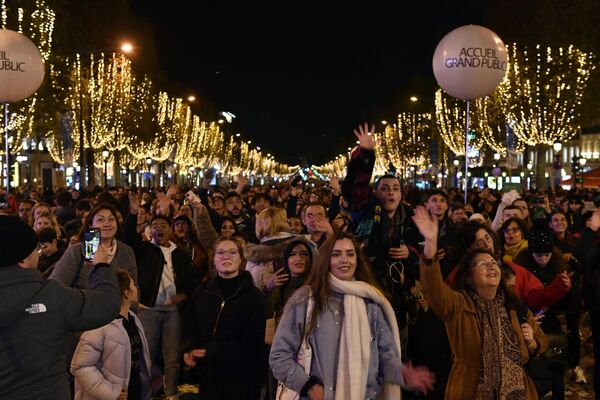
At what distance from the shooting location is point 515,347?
5.65 m

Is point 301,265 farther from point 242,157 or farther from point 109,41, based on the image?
point 242,157

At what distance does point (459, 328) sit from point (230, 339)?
5.62 ft

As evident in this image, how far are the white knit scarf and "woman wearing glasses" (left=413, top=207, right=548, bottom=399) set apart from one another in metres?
0.54

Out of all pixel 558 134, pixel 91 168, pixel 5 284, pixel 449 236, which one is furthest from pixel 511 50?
pixel 5 284

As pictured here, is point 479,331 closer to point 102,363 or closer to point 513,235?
point 102,363

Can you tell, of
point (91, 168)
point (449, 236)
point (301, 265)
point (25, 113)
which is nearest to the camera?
point (301, 265)

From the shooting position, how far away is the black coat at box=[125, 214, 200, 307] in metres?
8.52

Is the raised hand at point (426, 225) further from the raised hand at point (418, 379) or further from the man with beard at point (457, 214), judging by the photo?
the man with beard at point (457, 214)

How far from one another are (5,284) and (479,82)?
9.39 m

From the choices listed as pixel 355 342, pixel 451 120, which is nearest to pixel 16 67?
pixel 355 342

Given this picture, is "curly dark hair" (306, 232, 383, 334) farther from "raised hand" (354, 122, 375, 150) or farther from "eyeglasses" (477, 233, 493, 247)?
"eyeglasses" (477, 233, 493, 247)

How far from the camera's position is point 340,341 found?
503 centimetres

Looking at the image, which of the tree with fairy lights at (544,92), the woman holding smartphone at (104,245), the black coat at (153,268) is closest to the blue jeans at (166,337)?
the black coat at (153,268)

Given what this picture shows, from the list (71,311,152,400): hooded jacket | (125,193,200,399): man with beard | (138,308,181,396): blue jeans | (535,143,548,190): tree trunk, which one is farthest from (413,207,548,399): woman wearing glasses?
(535,143,548,190): tree trunk
